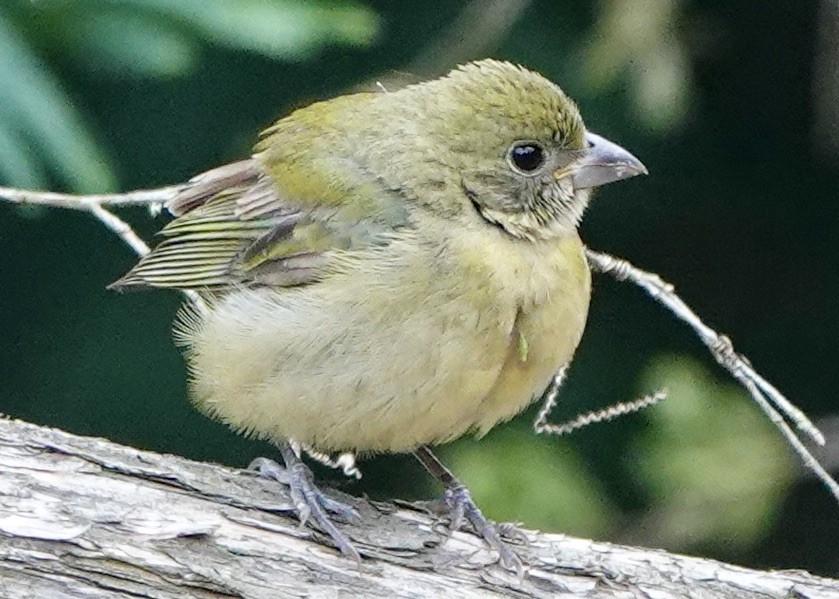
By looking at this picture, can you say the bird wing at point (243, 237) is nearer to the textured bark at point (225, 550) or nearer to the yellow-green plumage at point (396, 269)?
the yellow-green plumage at point (396, 269)

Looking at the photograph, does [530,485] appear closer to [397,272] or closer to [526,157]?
[526,157]

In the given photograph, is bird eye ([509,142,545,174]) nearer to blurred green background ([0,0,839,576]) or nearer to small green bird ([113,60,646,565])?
small green bird ([113,60,646,565])

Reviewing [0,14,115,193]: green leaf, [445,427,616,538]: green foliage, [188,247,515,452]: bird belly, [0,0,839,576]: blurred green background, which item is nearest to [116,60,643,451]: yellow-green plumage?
[188,247,515,452]: bird belly

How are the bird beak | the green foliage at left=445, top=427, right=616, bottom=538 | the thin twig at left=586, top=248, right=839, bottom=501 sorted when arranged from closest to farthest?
the thin twig at left=586, top=248, right=839, bottom=501 < the bird beak < the green foliage at left=445, top=427, right=616, bottom=538

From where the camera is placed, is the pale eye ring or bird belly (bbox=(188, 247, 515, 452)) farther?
the pale eye ring

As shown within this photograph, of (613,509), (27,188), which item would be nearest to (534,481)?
(613,509)

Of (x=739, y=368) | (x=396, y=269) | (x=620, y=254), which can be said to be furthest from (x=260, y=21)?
(x=620, y=254)

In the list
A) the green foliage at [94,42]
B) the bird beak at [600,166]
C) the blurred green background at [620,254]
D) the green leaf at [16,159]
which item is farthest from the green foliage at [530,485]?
the green leaf at [16,159]

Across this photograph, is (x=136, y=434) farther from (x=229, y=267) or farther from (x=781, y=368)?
(x=781, y=368)
